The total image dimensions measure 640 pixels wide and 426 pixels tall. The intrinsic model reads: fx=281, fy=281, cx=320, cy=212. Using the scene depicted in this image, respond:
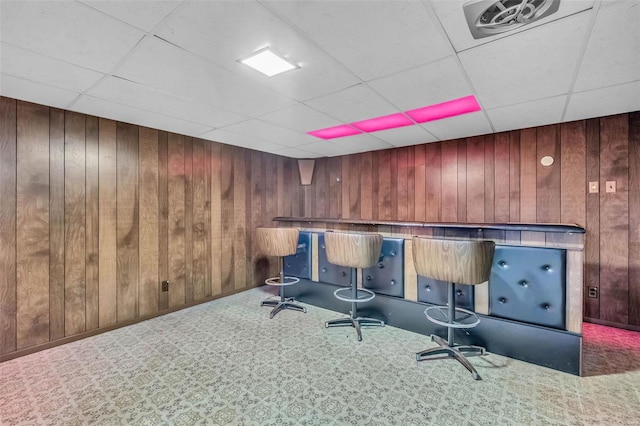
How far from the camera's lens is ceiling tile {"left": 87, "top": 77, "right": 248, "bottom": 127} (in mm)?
2273

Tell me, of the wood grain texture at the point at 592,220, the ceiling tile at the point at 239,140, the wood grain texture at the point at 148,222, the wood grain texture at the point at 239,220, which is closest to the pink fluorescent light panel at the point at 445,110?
the wood grain texture at the point at 592,220

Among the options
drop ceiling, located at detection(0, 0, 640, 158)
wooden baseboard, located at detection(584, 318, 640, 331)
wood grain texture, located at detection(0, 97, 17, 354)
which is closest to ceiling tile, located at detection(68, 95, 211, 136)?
drop ceiling, located at detection(0, 0, 640, 158)

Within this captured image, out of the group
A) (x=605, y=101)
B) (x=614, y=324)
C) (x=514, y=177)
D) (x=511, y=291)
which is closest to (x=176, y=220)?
(x=511, y=291)

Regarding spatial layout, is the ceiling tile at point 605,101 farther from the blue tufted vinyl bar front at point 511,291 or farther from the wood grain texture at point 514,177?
the blue tufted vinyl bar front at point 511,291

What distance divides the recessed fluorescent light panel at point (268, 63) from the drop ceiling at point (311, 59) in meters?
0.07

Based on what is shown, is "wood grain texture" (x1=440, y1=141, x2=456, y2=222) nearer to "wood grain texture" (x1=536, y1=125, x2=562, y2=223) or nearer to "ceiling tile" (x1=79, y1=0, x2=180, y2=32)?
"wood grain texture" (x1=536, y1=125, x2=562, y2=223)

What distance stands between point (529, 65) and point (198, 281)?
4.18 m

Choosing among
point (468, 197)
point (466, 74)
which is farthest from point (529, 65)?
point (468, 197)

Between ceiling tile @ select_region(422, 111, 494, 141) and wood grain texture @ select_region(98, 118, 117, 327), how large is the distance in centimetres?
355

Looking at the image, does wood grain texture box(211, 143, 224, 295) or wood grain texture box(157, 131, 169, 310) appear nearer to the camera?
wood grain texture box(157, 131, 169, 310)

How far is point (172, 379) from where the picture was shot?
212 cm

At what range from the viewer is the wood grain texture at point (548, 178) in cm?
336

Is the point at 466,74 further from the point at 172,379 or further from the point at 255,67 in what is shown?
the point at 172,379

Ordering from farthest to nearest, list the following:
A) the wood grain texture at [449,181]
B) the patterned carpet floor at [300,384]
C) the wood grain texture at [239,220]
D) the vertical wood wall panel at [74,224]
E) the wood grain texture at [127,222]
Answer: the wood grain texture at [239,220] < the wood grain texture at [449,181] < the wood grain texture at [127,222] < the vertical wood wall panel at [74,224] < the patterned carpet floor at [300,384]
